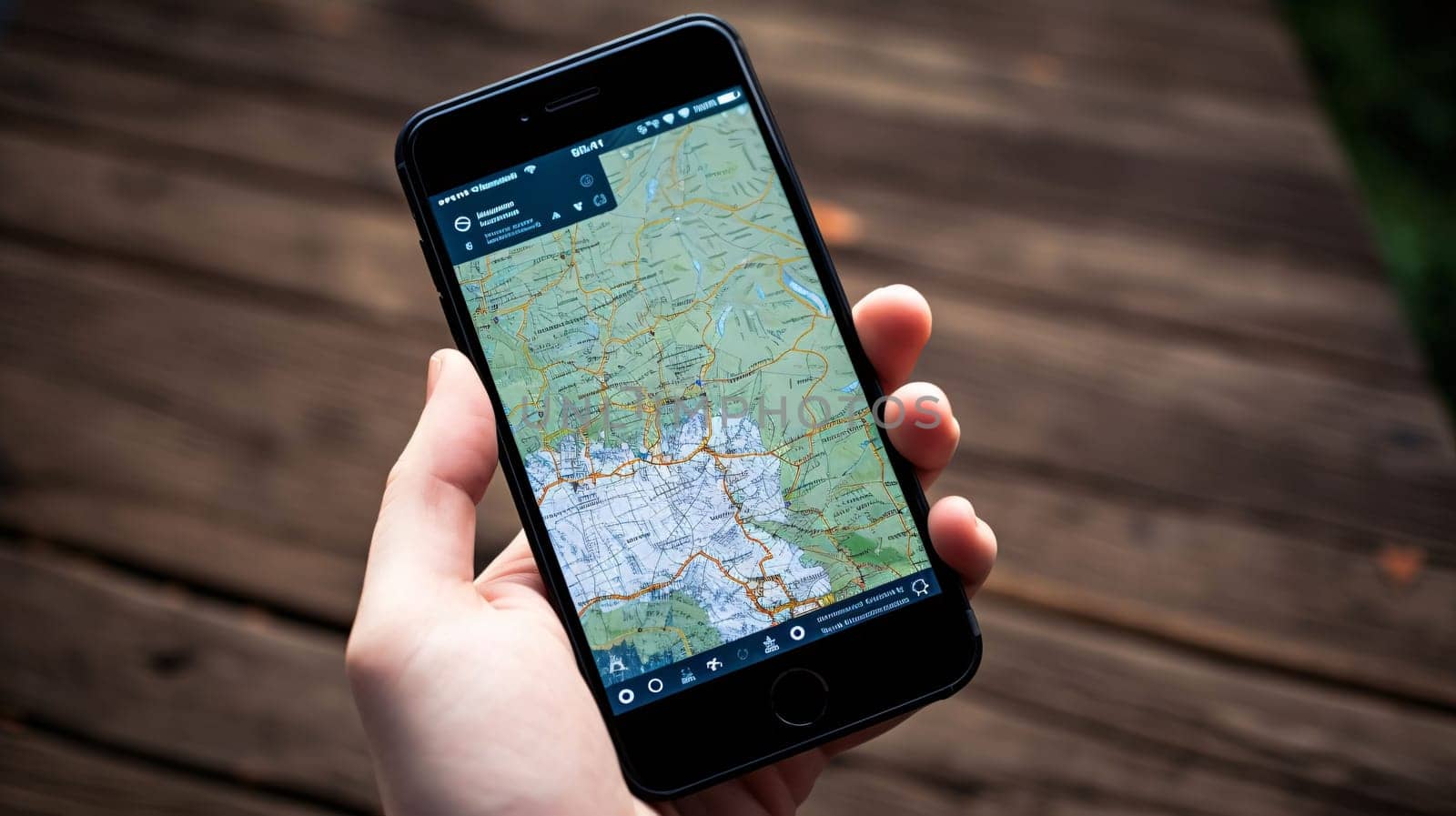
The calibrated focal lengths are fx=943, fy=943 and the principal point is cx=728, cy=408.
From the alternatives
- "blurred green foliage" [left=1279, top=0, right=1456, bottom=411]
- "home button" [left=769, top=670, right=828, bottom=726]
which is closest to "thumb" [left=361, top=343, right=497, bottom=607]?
"home button" [left=769, top=670, right=828, bottom=726]

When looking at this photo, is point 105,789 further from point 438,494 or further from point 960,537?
point 960,537

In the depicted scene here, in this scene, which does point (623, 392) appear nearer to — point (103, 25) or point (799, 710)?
point (799, 710)

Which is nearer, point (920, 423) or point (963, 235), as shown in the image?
point (920, 423)

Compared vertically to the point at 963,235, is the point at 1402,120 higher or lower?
lower

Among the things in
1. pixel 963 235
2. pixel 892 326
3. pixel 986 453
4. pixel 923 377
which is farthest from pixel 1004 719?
pixel 963 235

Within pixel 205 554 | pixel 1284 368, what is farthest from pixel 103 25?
pixel 1284 368

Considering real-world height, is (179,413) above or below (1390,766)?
above

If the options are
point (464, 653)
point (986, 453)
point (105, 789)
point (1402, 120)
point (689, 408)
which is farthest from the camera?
point (1402, 120)
